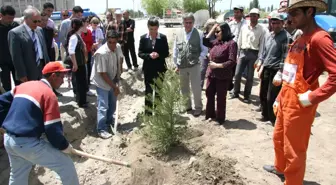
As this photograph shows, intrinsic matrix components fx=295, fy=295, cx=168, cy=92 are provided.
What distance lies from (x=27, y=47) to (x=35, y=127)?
2.36 meters

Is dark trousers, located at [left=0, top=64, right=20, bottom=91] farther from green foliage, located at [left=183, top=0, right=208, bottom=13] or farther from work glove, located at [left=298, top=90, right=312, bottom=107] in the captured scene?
green foliage, located at [left=183, top=0, right=208, bottom=13]

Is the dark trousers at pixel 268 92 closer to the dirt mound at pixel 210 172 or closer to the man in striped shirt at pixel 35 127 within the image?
the dirt mound at pixel 210 172

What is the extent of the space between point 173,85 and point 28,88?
1.97 m

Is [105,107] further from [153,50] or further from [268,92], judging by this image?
[268,92]

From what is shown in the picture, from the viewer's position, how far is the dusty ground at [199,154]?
3.71m

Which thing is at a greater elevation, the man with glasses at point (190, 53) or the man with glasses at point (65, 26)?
the man with glasses at point (65, 26)

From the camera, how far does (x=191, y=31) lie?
5680 millimetres

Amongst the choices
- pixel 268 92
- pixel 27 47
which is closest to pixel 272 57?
pixel 268 92

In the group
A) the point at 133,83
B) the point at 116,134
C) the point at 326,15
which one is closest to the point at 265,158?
the point at 116,134

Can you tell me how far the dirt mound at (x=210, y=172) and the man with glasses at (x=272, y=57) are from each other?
1738 mm

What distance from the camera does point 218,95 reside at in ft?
17.3

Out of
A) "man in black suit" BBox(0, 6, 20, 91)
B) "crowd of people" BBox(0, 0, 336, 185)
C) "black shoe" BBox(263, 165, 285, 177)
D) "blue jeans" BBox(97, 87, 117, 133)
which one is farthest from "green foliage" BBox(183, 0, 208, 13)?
"black shoe" BBox(263, 165, 285, 177)

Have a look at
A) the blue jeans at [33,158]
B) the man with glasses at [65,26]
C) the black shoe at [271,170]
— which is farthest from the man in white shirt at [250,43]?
the blue jeans at [33,158]

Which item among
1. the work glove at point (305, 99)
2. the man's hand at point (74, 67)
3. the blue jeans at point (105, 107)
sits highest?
the work glove at point (305, 99)
